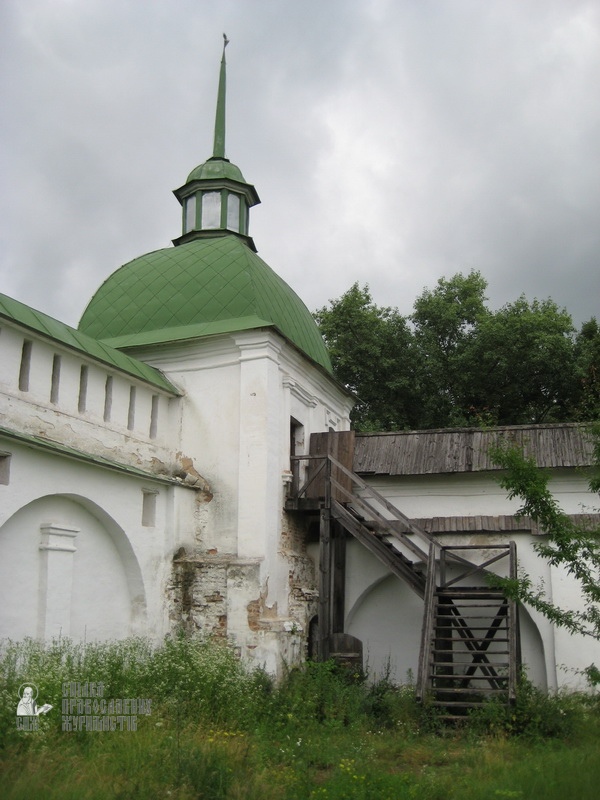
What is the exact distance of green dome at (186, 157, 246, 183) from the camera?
1565cm

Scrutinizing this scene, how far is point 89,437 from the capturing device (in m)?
10.0

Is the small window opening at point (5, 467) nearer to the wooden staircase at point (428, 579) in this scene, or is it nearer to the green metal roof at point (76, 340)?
the green metal roof at point (76, 340)

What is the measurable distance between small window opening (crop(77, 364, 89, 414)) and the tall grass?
2.87 m

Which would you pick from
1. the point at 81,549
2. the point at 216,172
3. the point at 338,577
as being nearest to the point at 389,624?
the point at 338,577

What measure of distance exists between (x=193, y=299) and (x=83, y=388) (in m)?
3.14

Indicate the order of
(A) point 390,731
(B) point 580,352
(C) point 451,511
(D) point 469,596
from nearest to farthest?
(A) point 390,731 → (D) point 469,596 → (C) point 451,511 → (B) point 580,352

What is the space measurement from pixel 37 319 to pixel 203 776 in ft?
19.0

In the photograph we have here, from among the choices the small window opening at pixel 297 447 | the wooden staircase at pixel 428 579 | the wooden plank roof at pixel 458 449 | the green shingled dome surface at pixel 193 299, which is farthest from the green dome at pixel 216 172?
the wooden staircase at pixel 428 579

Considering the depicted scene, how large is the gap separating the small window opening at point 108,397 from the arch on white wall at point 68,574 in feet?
4.62

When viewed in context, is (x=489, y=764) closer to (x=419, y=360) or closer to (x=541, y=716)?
(x=541, y=716)

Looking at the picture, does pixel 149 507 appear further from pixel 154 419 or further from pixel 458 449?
pixel 458 449

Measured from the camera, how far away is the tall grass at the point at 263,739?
19.2ft

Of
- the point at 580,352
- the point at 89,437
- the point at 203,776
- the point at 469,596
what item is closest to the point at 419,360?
the point at 580,352

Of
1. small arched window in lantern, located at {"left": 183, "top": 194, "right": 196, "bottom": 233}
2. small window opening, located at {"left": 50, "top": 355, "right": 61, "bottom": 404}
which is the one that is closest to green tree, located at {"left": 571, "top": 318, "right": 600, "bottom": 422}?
small arched window in lantern, located at {"left": 183, "top": 194, "right": 196, "bottom": 233}
